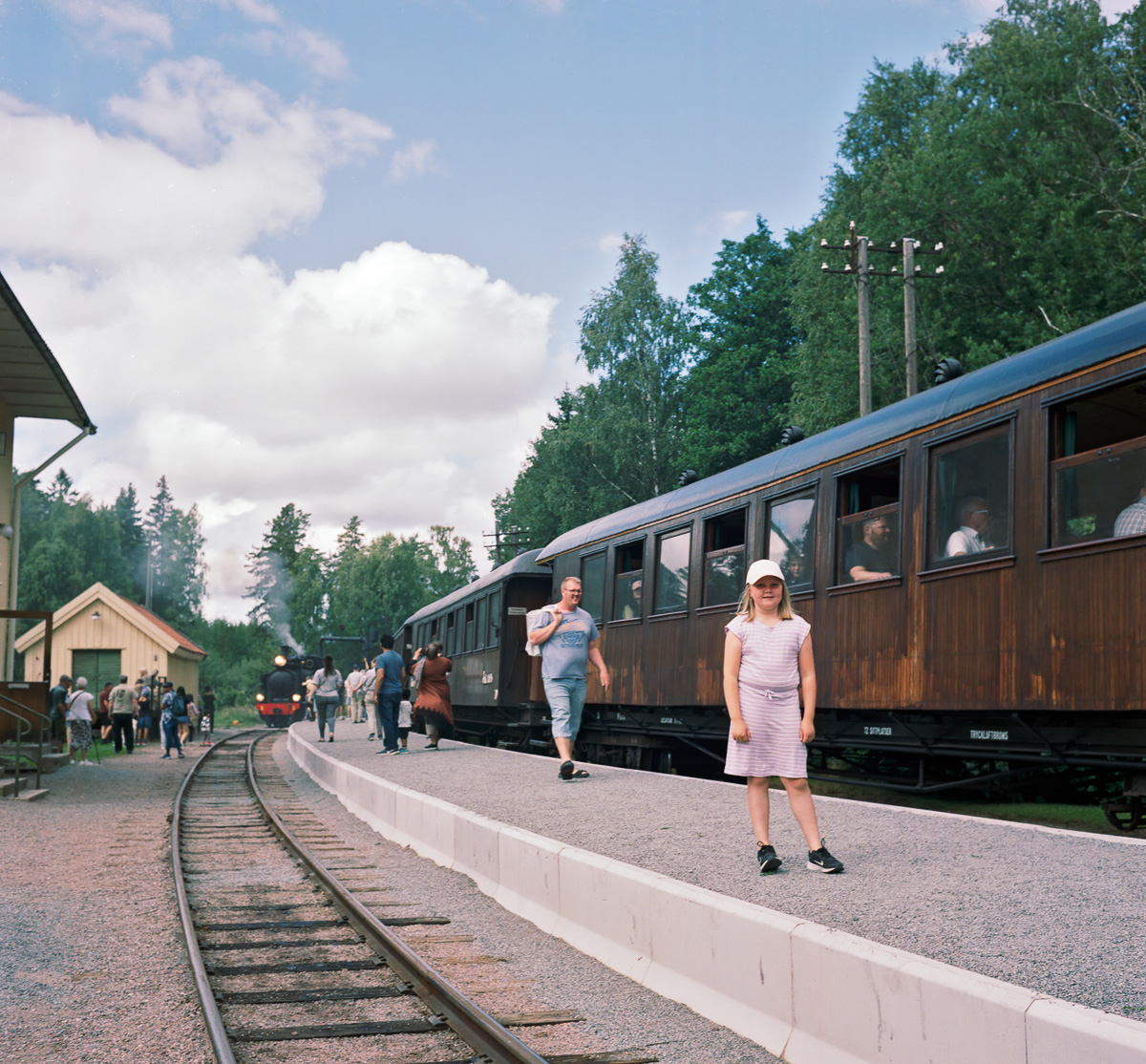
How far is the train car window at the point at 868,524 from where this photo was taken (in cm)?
968

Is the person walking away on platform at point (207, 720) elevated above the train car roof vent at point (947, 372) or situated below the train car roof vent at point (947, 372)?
below

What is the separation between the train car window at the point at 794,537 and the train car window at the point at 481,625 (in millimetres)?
9936

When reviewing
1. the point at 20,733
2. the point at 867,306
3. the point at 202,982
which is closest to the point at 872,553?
the point at 202,982

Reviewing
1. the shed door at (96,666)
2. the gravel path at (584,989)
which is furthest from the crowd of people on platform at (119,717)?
the gravel path at (584,989)

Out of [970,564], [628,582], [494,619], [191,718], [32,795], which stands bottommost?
[191,718]

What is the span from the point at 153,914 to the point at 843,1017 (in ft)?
17.1

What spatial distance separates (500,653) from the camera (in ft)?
63.6

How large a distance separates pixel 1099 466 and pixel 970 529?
1.27 m

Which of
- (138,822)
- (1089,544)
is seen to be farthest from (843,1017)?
(138,822)

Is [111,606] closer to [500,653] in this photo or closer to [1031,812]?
[500,653]

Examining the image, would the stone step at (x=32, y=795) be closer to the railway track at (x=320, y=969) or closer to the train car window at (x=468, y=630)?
the railway track at (x=320, y=969)

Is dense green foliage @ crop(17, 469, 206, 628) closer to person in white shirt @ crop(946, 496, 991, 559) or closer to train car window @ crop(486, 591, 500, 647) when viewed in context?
train car window @ crop(486, 591, 500, 647)

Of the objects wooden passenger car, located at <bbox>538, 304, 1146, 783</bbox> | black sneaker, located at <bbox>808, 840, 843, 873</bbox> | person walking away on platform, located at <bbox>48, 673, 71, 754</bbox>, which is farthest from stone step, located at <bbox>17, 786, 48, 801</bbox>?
black sneaker, located at <bbox>808, 840, 843, 873</bbox>

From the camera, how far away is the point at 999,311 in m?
31.4
